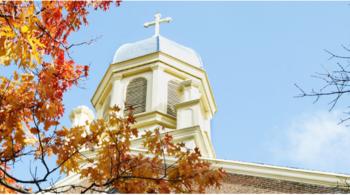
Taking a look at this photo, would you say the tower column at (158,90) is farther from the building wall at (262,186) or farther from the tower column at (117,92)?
the building wall at (262,186)

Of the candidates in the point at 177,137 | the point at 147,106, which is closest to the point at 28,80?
the point at 177,137

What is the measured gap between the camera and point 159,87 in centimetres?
2192

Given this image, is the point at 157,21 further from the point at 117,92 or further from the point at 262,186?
the point at 262,186

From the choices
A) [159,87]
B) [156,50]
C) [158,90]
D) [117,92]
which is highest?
[156,50]

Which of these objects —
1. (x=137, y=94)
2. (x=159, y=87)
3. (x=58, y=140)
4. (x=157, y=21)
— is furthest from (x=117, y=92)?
(x=58, y=140)

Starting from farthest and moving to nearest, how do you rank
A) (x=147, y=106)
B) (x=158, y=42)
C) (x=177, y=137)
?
(x=158, y=42) → (x=147, y=106) → (x=177, y=137)

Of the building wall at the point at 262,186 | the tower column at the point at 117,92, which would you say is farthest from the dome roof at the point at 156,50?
the building wall at the point at 262,186

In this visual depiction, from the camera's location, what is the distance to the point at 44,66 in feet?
25.7

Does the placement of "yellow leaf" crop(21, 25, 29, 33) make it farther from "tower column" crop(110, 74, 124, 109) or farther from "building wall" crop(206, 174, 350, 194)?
"tower column" crop(110, 74, 124, 109)

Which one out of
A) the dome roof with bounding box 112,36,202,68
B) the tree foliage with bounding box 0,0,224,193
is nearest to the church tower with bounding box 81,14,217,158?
the dome roof with bounding box 112,36,202,68

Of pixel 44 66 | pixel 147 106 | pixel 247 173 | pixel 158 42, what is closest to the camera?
pixel 44 66

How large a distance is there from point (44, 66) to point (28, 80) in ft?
1.07

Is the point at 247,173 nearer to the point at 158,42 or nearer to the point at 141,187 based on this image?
the point at 141,187

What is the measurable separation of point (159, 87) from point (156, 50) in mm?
2516
